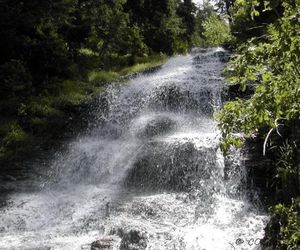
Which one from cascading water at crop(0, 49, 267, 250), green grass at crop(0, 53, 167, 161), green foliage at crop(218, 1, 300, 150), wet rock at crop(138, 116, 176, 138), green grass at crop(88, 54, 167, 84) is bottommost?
cascading water at crop(0, 49, 267, 250)

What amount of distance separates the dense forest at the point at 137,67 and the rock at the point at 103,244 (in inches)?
118

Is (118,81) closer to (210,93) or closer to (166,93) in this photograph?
(166,93)

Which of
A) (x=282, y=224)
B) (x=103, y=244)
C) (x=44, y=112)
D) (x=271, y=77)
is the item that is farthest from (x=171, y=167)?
(x=271, y=77)

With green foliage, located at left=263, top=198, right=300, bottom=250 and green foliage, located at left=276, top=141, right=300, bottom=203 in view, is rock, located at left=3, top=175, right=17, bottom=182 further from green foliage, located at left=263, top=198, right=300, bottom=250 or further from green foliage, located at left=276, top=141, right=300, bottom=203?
green foliage, located at left=263, top=198, right=300, bottom=250

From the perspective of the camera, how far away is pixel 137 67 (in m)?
24.6

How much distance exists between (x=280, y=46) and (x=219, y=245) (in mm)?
5412

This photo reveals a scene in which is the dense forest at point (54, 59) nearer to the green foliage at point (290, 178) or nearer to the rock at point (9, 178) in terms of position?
the rock at point (9, 178)

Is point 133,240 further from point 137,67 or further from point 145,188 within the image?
point 137,67

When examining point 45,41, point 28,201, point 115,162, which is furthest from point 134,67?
point 28,201

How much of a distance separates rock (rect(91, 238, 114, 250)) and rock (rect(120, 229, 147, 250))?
24 centimetres

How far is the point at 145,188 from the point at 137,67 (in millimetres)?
12820

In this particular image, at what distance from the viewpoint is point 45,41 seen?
19.9m

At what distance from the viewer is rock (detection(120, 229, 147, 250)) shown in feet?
28.1

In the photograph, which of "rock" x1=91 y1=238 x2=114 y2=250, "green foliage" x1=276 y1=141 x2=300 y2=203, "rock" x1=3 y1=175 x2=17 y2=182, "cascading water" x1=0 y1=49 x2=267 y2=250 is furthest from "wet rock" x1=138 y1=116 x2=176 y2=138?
"green foliage" x1=276 y1=141 x2=300 y2=203
